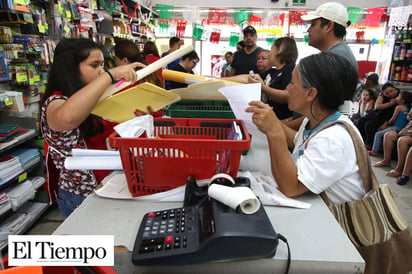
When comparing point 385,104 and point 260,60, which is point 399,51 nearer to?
point 385,104

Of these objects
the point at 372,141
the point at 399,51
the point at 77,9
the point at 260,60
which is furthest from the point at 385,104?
the point at 77,9

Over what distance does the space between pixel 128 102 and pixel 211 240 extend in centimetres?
73

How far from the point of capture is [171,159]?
0.89 m

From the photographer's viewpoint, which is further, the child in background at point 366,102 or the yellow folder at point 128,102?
the child in background at point 366,102

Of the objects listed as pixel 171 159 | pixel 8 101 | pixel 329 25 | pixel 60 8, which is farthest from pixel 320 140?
pixel 60 8

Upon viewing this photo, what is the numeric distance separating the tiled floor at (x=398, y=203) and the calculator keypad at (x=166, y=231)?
220cm

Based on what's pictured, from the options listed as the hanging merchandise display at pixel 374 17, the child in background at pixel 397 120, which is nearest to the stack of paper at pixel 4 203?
the child in background at pixel 397 120

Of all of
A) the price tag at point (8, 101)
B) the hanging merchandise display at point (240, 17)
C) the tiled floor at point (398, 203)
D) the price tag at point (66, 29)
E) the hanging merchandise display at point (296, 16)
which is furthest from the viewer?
the hanging merchandise display at point (240, 17)

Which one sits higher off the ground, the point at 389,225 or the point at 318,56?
the point at 318,56

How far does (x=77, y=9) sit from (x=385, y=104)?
4.91m

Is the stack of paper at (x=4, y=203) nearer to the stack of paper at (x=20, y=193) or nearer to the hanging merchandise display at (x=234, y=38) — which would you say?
the stack of paper at (x=20, y=193)

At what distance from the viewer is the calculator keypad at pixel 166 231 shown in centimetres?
65

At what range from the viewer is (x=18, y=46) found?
218 centimetres

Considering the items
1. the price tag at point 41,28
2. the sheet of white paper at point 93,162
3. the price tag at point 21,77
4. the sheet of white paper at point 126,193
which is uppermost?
the price tag at point 41,28
